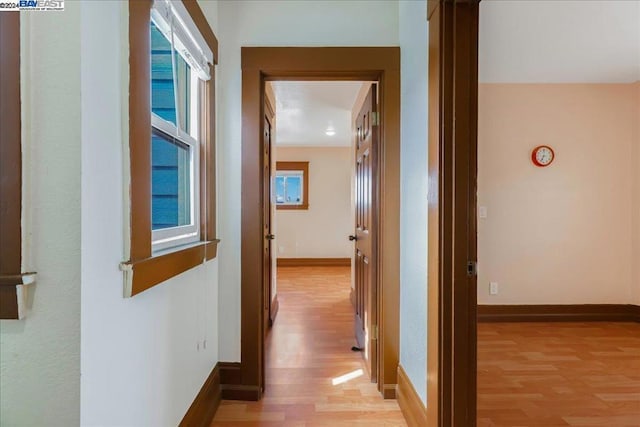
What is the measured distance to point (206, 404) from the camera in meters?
1.80

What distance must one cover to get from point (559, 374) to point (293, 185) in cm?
566

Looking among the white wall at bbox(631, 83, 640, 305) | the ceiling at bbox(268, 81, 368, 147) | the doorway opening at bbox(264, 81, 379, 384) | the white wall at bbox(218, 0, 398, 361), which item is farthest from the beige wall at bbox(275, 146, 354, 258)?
the white wall at bbox(218, 0, 398, 361)

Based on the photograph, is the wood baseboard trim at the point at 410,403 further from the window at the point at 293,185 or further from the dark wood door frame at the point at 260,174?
the window at the point at 293,185

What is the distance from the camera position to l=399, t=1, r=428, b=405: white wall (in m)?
1.68

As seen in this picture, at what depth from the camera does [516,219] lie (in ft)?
11.9

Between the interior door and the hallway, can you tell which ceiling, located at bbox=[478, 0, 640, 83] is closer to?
the interior door

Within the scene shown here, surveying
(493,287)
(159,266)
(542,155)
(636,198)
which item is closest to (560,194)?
(542,155)

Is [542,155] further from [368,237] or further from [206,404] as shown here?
[206,404]

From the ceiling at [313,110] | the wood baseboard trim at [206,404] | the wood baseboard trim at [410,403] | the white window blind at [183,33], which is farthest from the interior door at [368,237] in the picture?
the white window blind at [183,33]

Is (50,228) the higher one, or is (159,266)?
(50,228)

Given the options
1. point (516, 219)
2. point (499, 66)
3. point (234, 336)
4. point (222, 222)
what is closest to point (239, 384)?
point (234, 336)

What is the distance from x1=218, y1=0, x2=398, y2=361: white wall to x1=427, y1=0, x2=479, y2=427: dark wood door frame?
0.79 metres

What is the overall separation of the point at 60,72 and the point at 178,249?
793mm

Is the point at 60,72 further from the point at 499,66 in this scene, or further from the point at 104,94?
the point at 499,66
